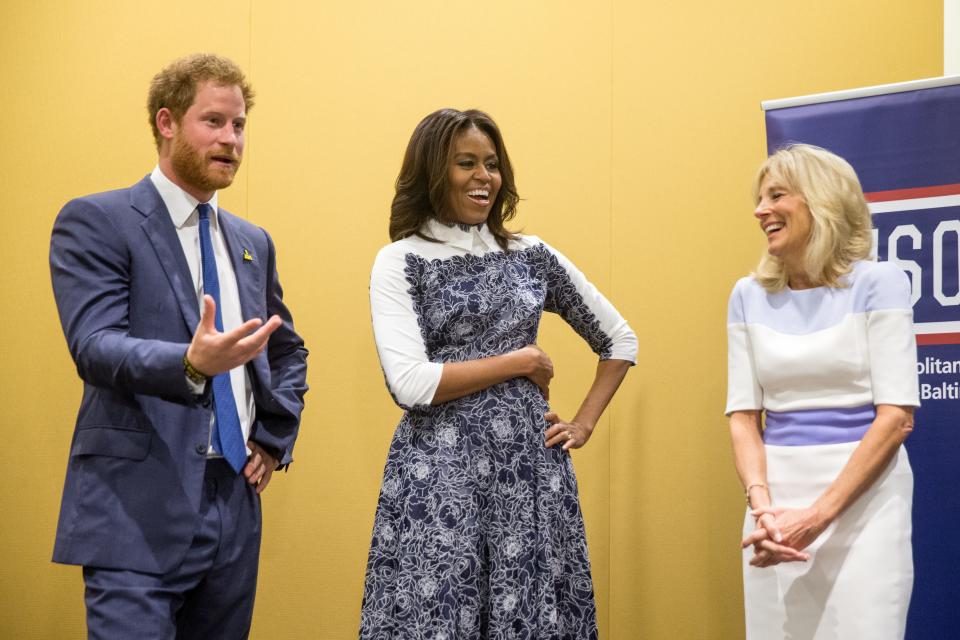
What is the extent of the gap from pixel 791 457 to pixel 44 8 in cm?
377

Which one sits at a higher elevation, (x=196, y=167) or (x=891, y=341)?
(x=196, y=167)

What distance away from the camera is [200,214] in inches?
96.9

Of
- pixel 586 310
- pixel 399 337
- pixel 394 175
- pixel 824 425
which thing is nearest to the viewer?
pixel 824 425

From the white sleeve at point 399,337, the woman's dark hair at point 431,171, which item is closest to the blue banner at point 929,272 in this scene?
the woman's dark hair at point 431,171

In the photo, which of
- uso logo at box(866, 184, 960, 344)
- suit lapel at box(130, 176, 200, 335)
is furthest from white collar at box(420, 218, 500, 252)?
uso logo at box(866, 184, 960, 344)

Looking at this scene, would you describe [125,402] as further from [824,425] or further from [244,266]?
[824,425]

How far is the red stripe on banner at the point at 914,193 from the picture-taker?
→ 312cm

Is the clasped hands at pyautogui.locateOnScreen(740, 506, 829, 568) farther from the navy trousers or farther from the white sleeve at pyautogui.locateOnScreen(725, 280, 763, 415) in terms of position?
the navy trousers

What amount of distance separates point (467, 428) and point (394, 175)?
5.79ft

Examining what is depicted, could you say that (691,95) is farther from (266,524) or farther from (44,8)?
(44,8)

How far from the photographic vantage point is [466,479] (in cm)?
259

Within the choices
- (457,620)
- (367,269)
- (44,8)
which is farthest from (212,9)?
(457,620)

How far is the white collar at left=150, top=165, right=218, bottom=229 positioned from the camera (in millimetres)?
2414

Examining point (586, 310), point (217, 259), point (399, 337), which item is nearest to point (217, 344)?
point (217, 259)
